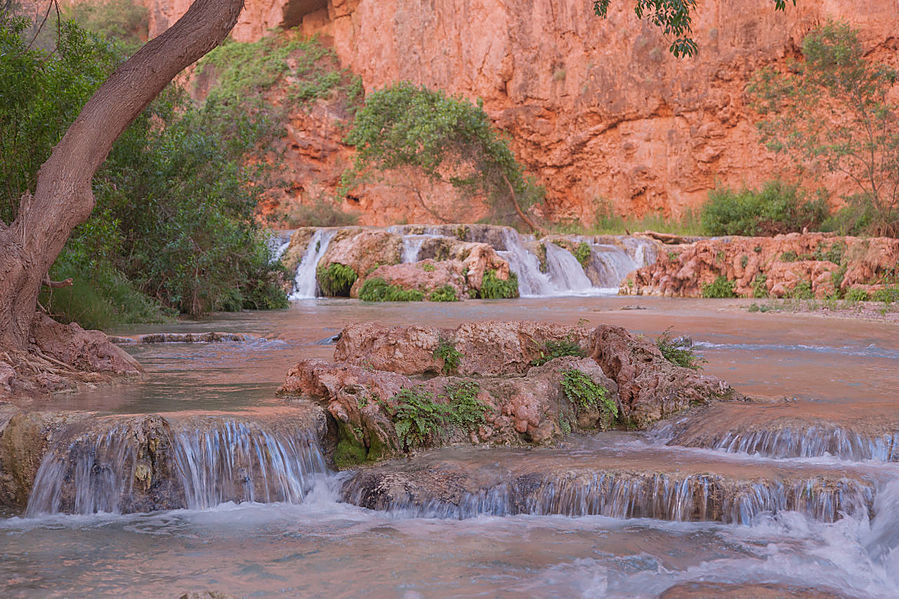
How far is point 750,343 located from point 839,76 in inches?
626

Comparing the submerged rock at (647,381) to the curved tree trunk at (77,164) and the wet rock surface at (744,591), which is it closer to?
the wet rock surface at (744,591)

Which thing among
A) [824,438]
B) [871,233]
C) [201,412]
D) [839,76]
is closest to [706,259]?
[871,233]

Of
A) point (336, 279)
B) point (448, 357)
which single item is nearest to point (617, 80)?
point (336, 279)

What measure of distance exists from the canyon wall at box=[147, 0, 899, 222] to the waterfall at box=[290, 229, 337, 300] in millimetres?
13944

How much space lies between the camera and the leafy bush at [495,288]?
20.8 meters

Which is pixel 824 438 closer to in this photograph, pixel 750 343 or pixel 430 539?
pixel 430 539

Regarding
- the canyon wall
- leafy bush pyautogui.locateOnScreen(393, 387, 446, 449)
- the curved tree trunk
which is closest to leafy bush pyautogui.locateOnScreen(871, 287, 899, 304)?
leafy bush pyautogui.locateOnScreen(393, 387, 446, 449)

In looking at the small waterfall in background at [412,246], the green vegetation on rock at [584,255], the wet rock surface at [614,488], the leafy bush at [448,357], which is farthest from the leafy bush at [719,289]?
the wet rock surface at [614,488]

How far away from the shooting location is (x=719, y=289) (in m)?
20.1

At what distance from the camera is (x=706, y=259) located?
20.5 meters

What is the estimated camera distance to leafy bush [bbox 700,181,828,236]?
2598 centimetres

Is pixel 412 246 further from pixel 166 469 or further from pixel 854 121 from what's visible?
pixel 166 469

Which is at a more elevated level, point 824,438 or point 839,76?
point 839,76

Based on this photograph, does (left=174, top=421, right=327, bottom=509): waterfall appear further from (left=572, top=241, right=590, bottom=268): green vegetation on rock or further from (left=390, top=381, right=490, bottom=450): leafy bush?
(left=572, top=241, right=590, bottom=268): green vegetation on rock
